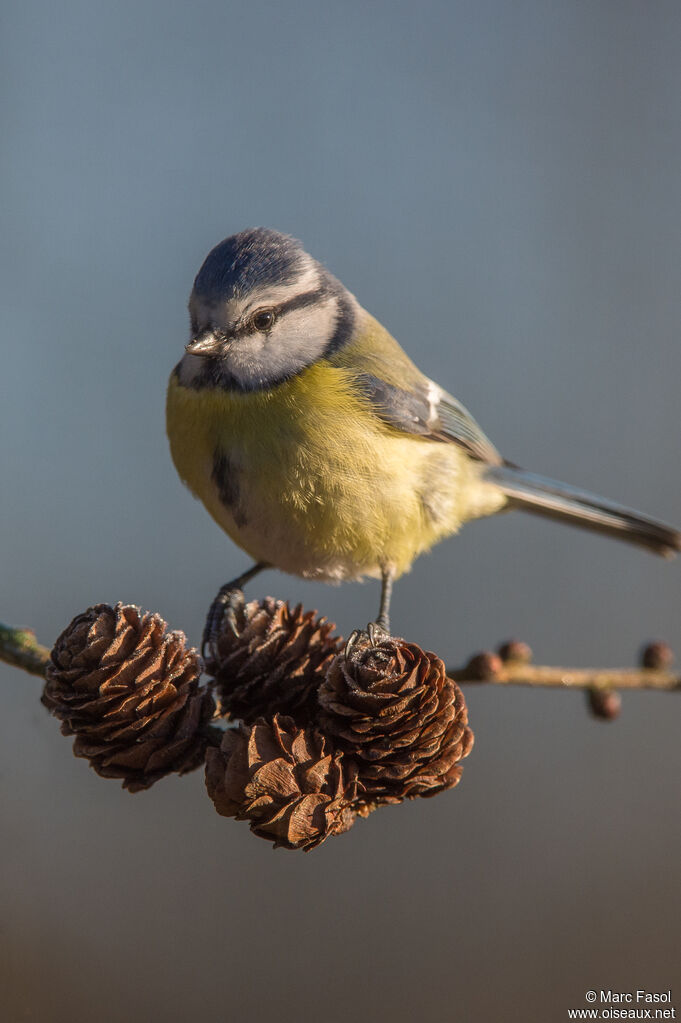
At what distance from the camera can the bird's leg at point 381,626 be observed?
39.4 inches

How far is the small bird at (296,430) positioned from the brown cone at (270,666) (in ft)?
0.69

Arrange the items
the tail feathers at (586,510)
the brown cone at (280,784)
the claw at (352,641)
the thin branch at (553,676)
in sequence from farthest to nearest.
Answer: the tail feathers at (586,510) → the thin branch at (553,676) → the claw at (352,641) → the brown cone at (280,784)

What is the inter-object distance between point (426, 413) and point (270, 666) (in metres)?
0.83

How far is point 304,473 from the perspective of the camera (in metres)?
1.34

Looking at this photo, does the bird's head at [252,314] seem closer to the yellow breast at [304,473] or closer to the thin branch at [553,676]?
the yellow breast at [304,473]

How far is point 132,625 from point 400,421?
0.81 meters

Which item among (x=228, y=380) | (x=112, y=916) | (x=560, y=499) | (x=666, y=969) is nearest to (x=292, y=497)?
(x=228, y=380)

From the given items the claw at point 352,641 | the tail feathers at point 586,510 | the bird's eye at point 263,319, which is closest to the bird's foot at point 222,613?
the claw at point 352,641

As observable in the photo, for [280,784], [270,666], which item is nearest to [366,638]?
[270,666]

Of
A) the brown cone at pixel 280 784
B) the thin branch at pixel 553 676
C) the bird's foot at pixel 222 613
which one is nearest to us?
the brown cone at pixel 280 784

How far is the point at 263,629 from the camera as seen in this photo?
1.01 meters

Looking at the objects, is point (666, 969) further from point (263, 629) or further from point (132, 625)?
point (132, 625)

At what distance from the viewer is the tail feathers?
199 centimetres

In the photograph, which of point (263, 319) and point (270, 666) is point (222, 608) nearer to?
point (270, 666)
